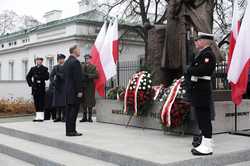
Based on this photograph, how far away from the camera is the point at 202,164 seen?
6008 mm

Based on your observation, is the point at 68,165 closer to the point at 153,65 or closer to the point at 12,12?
the point at 153,65

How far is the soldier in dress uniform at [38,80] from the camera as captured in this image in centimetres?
1130

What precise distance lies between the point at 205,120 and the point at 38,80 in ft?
20.2

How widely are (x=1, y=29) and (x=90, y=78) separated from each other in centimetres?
4757

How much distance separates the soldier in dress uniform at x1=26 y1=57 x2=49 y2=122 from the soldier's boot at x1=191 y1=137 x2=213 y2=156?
6.11 meters

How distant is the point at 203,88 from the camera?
20.8ft

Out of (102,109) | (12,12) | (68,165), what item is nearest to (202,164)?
(68,165)

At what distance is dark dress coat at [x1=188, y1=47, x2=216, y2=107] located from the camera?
6246mm

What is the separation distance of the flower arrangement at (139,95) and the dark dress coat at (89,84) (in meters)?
1.69

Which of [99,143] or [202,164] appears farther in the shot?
[99,143]

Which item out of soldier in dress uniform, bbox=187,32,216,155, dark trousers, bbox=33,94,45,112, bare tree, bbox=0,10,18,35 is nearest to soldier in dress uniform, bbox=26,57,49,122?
dark trousers, bbox=33,94,45,112

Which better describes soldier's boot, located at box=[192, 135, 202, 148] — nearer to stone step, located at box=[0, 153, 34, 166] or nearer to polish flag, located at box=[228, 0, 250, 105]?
polish flag, located at box=[228, 0, 250, 105]

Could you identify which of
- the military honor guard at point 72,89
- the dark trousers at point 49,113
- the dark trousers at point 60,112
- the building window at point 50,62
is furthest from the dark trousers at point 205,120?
the building window at point 50,62

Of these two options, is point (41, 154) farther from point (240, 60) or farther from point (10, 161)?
point (240, 60)
